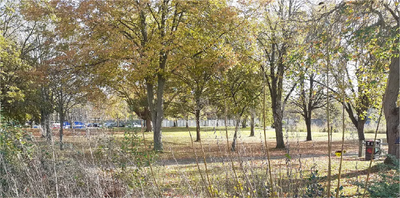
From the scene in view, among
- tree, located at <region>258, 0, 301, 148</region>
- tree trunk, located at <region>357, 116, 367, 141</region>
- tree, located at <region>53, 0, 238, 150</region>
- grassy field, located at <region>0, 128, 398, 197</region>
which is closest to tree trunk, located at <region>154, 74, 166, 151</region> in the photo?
tree, located at <region>53, 0, 238, 150</region>

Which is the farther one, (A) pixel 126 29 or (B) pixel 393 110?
(A) pixel 126 29

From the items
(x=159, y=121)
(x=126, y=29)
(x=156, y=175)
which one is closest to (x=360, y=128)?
(x=159, y=121)

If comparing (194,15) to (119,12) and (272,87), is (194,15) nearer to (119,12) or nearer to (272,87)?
(119,12)

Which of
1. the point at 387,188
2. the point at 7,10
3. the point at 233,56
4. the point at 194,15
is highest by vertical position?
the point at 7,10

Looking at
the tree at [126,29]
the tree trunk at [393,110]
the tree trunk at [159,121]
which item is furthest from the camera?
the tree trunk at [159,121]

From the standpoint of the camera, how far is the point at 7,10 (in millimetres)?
18484

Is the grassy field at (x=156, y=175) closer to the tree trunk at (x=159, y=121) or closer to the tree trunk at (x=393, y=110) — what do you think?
the tree trunk at (x=393, y=110)

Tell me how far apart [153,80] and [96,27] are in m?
4.06

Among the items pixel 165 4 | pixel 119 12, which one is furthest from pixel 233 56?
pixel 119 12

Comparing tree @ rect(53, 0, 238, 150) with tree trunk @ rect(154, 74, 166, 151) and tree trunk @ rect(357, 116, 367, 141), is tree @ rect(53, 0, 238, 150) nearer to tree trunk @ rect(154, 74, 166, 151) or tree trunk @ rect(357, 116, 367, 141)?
tree trunk @ rect(154, 74, 166, 151)

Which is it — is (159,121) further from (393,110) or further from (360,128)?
(360,128)

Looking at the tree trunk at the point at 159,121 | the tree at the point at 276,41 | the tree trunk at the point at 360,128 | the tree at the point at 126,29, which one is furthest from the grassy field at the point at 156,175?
the tree trunk at the point at 360,128

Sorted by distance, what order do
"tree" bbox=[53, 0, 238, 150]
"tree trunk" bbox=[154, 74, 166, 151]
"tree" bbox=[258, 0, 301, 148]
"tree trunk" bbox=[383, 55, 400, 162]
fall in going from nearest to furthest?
1. "tree trunk" bbox=[383, 55, 400, 162]
2. "tree" bbox=[53, 0, 238, 150]
3. "tree trunk" bbox=[154, 74, 166, 151]
4. "tree" bbox=[258, 0, 301, 148]

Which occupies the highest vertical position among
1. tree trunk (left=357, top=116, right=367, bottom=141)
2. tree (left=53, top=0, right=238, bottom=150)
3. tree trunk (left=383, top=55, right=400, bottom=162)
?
tree (left=53, top=0, right=238, bottom=150)
